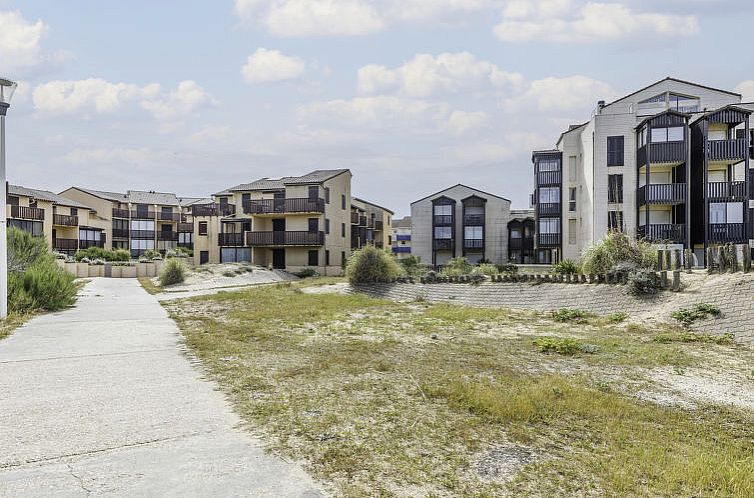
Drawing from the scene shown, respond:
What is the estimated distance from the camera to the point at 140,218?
66.2 m

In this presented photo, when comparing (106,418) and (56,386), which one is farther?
(56,386)

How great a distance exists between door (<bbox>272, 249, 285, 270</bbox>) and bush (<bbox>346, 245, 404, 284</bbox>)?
68.9 feet

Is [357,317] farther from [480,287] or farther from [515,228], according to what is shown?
[515,228]

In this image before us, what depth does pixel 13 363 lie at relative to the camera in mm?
7898

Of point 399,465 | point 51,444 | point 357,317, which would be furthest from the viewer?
point 357,317

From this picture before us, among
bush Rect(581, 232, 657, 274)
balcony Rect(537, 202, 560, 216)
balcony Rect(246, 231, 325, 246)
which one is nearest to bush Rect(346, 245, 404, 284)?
bush Rect(581, 232, 657, 274)

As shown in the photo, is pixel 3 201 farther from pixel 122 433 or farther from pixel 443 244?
pixel 443 244

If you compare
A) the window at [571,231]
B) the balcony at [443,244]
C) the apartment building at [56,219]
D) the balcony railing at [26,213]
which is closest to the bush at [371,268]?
the window at [571,231]

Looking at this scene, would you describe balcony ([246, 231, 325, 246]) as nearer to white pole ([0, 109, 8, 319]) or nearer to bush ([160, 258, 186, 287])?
bush ([160, 258, 186, 287])

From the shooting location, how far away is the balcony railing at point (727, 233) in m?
28.8

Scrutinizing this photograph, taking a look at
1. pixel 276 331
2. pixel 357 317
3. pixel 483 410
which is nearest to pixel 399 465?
pixel 483 410

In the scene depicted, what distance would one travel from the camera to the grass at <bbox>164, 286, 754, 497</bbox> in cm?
388

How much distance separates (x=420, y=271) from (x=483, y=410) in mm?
19388

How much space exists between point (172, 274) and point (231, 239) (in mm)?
15862
